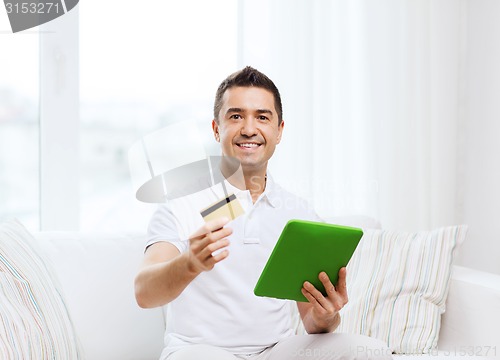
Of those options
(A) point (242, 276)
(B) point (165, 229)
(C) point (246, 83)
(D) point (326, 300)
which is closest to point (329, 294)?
(D) point (326, 300)

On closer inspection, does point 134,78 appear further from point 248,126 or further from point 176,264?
point 176,264

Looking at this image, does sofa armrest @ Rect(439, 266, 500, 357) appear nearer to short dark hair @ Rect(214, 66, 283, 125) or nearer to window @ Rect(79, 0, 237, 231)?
short dark hair @ Rect(214, 66, 283, 125)

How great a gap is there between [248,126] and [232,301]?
0.43m

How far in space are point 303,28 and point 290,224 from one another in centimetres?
164

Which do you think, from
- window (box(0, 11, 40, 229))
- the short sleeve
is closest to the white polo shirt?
the short sleeve

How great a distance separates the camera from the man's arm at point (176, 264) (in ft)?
3.75

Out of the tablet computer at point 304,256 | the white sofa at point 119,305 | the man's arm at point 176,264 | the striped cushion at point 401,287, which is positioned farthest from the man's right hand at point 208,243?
the striped cushion at point 401,287

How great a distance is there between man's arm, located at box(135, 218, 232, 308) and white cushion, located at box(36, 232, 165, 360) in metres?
0.43

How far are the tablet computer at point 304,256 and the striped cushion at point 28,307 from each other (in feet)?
1.76

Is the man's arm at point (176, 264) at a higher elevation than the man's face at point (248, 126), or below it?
below

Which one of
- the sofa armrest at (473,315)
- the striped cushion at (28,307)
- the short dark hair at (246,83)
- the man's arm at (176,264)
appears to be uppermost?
the short dark hair at (246,83)

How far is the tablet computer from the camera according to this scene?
49.0 inches

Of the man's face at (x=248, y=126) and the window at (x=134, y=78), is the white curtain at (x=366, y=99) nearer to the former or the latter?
the window at (x=134, y=78)

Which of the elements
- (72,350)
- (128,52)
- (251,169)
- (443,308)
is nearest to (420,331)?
(443,308)
